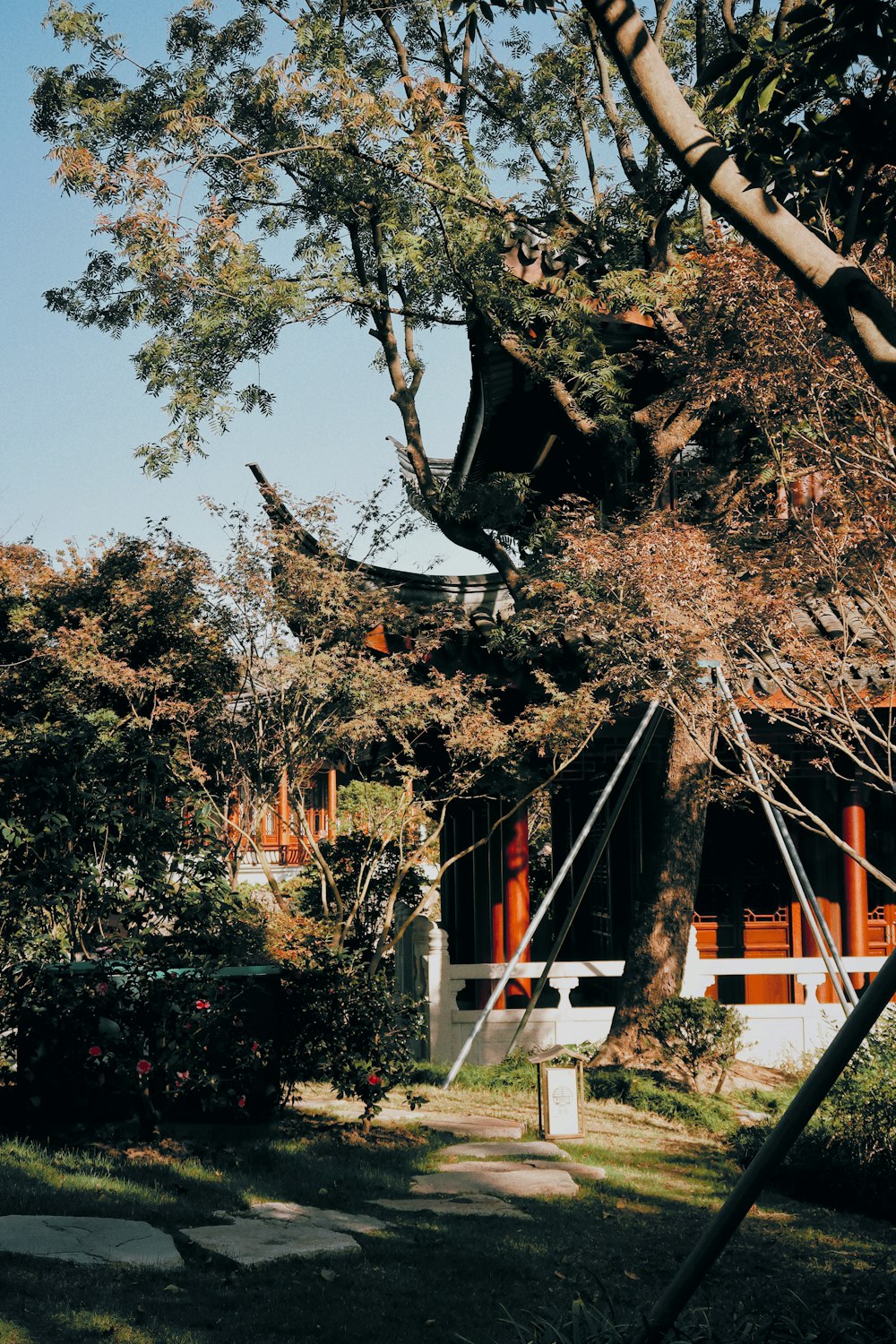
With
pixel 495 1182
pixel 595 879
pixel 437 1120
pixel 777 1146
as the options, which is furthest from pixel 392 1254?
pixel 595 879

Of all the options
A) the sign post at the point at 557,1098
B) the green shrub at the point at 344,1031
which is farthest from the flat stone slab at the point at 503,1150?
the green shrub at the point at 344,1031

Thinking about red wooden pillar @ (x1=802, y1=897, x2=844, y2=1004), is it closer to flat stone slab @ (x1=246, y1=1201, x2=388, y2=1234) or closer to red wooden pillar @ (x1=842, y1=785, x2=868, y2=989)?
red wooden pillar @ (x1=842, y1=785, x2=868, y2=989)

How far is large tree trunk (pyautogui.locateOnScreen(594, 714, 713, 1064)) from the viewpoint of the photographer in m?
11.1

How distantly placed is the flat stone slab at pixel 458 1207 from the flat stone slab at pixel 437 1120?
183 centimetres

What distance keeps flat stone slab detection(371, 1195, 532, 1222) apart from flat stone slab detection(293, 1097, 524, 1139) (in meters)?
1.83

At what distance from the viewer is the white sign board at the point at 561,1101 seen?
8.68 metres

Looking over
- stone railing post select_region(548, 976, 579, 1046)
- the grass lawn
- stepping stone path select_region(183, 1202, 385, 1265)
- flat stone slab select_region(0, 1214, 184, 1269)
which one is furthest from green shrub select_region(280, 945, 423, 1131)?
stone railing post select_region(548, 976, 579, 1046)

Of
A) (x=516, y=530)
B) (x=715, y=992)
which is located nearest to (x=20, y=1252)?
(x=516, y=530)

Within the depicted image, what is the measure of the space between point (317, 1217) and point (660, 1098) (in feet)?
14.2

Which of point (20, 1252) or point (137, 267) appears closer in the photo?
point (20, 1252)

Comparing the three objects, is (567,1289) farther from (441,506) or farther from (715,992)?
(715,992)

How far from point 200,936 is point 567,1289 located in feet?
Result: 10.7

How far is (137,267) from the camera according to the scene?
1048cm

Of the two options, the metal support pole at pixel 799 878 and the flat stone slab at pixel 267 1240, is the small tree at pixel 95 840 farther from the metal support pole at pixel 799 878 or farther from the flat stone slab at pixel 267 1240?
the metal support pole at pixel 799 878
